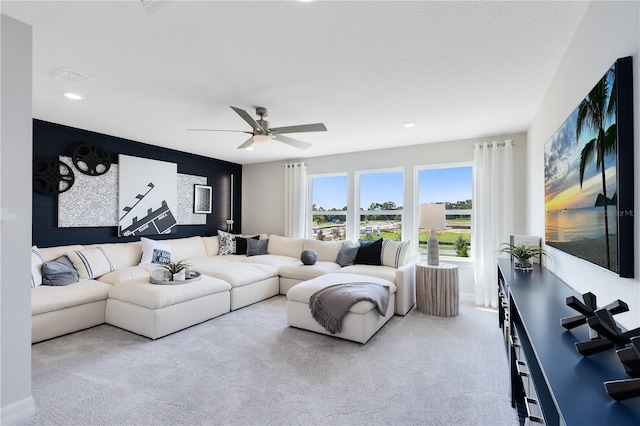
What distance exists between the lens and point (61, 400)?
2082mm

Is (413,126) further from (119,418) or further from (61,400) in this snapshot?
(61,400)

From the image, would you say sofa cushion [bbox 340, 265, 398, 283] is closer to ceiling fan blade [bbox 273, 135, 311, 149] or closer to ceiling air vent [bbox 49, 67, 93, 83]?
ceiling fan blade [bbox 273, 135, 311, 149]

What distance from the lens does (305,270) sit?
469 cm

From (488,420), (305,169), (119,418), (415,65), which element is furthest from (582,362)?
(305,169)

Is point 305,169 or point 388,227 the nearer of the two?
point 388,227

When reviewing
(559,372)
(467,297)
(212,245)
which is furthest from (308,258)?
(559,372)

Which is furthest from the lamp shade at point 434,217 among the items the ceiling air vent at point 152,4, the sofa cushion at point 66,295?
the sofa cushion at point 66,295

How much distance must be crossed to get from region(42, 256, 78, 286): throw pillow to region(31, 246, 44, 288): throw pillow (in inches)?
1.4

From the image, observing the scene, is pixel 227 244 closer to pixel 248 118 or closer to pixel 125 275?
pixel 125 275

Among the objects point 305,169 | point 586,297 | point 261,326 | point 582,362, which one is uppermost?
point 305,169

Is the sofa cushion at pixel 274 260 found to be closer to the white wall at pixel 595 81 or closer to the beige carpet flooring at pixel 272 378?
the beige carpet flooring at pixel 272 378

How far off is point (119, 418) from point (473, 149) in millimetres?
4901

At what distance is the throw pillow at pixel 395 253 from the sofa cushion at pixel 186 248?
10.7 ft

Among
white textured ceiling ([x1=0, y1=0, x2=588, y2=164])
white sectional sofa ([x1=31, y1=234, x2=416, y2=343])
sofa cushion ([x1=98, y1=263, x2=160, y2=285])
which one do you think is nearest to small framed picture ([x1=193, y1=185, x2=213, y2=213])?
white sectional sofa ([x1=31, y1=234, x2=416, y2=343])
